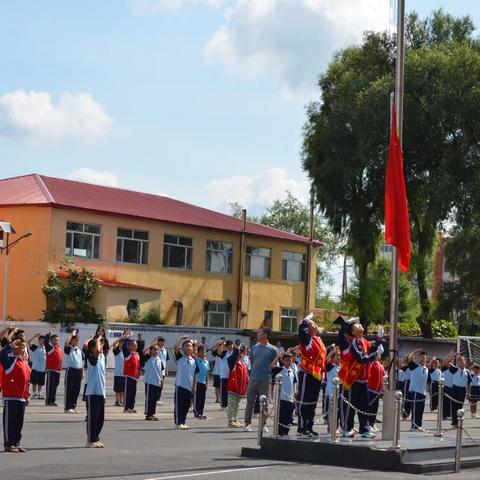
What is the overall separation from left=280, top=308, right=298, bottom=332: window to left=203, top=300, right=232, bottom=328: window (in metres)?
4.07

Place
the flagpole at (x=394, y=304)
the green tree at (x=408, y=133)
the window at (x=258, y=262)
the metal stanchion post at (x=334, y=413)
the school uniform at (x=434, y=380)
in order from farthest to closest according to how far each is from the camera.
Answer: the window at (x=258, y=262) < the green tree at (x=408, y=133) < the school uniform at (x=434, y=380) < the flagpole at (x=394, y=304) < the metal stanchion post at (x=334, y=413)

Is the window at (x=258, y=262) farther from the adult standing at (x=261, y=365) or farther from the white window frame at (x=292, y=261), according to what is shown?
the adult standing at (x=261, y=365)

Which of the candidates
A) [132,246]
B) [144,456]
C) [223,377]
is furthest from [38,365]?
[132,246]

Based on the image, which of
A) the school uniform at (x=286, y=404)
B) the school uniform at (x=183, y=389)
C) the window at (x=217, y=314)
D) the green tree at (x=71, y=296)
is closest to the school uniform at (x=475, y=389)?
the school uniform at (x=183, y=389)

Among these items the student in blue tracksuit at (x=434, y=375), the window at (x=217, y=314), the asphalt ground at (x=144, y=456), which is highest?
the window at (x=217, y=314)

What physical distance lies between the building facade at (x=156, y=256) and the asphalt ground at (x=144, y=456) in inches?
1011

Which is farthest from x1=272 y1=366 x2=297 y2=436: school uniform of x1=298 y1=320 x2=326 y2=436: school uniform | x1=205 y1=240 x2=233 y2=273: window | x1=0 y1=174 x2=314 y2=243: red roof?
x1=205 y1=240 x2=233 y2=273: window

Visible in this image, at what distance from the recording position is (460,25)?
54375 mm

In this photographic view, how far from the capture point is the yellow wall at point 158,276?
49.6m

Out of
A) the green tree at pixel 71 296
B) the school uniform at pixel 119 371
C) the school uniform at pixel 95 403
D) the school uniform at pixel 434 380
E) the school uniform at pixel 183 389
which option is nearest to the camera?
the school uniform at pixel 95 403

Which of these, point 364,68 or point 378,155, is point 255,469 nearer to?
point 378,155

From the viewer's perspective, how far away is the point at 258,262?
198 ft

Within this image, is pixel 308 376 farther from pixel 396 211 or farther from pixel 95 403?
pixel 95 403

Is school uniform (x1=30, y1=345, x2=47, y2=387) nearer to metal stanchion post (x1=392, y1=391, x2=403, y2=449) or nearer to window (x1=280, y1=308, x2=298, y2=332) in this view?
metal stanchion post (x1=392, y1=391, x2=403, y2=449)
